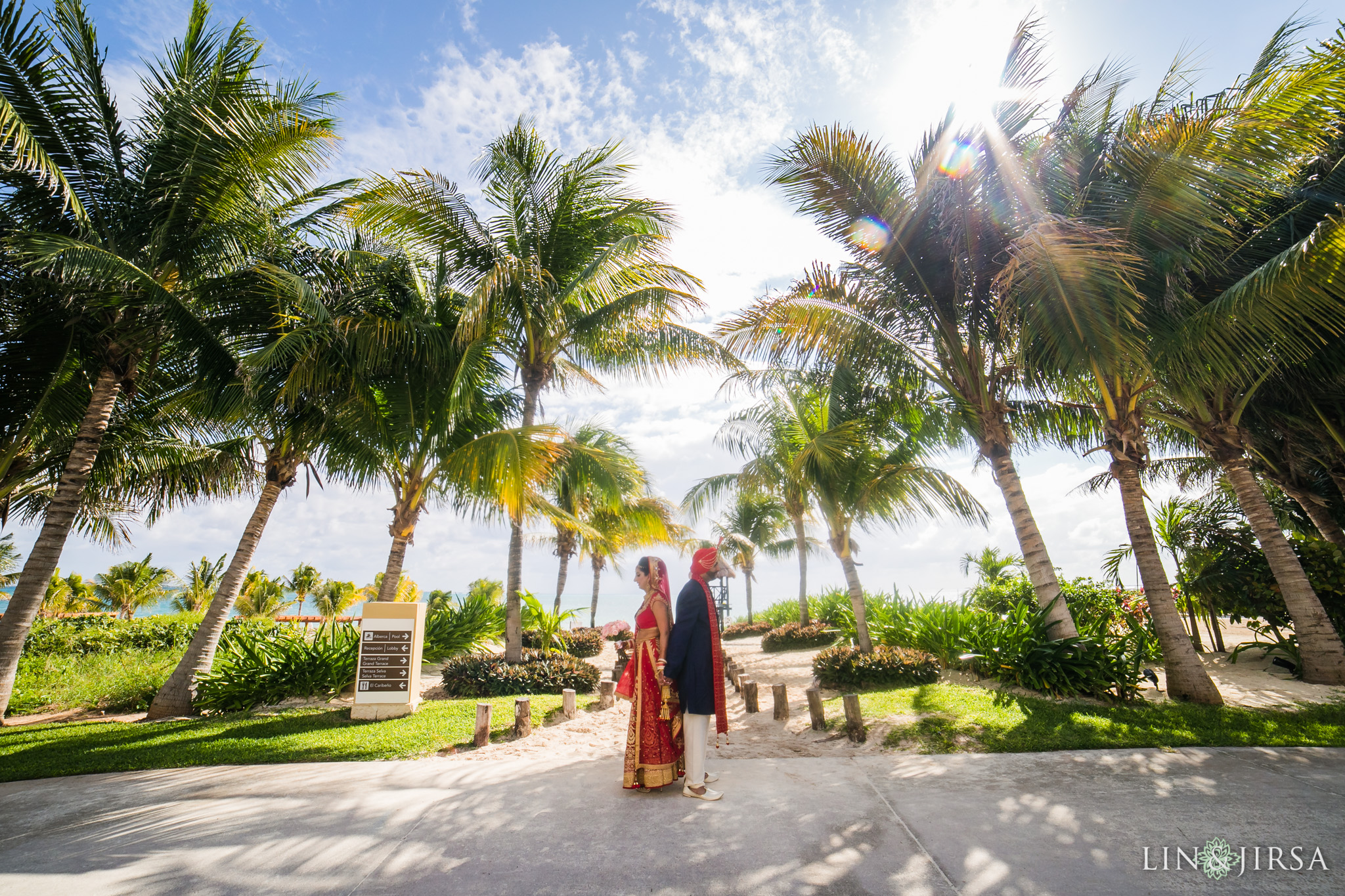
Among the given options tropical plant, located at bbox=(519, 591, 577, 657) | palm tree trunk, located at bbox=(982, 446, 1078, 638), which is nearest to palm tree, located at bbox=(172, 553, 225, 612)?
tropical plant, located at bbox=(519, 591, 577, 657)

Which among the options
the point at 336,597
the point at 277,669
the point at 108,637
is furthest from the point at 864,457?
the point at 336,597

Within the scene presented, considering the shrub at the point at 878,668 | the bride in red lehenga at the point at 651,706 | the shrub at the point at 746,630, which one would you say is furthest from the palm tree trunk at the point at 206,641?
the shrub at the point at 746,630

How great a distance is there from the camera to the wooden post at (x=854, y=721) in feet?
19.4

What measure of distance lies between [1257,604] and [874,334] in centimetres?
871

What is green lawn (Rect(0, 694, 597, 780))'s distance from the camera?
18.5 feet

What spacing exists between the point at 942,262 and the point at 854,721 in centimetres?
634

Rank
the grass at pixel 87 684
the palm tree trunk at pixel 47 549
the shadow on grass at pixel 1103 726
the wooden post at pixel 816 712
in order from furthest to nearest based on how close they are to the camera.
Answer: the grass at pixel 87 684, the palm tree trunk at pixel 47 549, the wooden post at pixel 816 712, the shadow on grass at pixel 1103 726

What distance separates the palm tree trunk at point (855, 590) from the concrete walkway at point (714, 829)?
22.1ft

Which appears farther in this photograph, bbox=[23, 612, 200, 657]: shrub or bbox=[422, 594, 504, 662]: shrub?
bbox=[23, 612, 200, 657]: shrub

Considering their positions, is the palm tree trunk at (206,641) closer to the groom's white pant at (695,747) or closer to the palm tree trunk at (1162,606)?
the groom's white pant at (695,747)

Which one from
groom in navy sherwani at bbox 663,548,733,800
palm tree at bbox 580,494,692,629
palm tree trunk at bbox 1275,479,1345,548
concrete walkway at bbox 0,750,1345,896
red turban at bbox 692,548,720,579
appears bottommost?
concrete walkway at bbox 0,750,1345,896

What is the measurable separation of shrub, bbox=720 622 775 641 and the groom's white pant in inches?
825

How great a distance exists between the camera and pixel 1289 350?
714 centimetres

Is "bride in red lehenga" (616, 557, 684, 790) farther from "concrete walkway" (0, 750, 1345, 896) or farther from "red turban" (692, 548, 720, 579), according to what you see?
"red turban" (692, 548, 720, 579)
